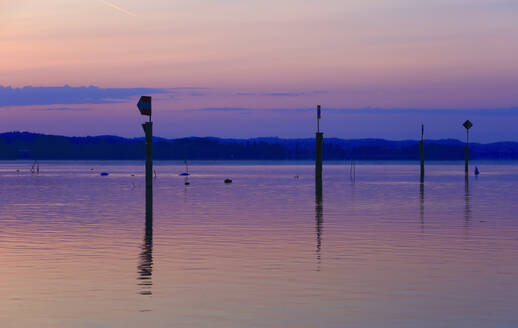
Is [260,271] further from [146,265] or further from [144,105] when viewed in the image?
[144,105]

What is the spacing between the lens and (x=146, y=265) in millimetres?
19844

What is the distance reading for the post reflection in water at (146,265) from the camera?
1648 centimetres

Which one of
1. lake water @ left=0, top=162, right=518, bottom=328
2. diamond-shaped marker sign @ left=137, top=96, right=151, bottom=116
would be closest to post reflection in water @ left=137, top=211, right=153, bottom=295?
lake water @ left=0, top=162, right=518, bottom=328

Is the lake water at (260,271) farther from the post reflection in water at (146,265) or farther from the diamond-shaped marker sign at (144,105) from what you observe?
the diamond-shaped marker sign at (144,105)

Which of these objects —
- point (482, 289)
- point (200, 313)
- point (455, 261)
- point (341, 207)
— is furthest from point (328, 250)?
point (341, 207)

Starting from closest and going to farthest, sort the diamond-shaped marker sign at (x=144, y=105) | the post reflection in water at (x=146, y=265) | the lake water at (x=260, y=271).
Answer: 1. the lake water at (x=260, y=271)
2. the post reflection in water at (x=146, y=265)
3. the diamond-shaped marker sign at (x=144, y=105)

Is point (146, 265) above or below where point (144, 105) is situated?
below

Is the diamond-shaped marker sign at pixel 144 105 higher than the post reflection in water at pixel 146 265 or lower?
higher

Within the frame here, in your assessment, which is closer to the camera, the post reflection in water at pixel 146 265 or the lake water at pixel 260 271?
the lake water at pixel 260 271

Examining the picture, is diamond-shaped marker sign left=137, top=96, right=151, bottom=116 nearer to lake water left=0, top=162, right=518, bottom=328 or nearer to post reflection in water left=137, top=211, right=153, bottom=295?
lake water left=0, top=162, right=518, bottom=328

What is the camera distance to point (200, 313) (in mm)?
13844

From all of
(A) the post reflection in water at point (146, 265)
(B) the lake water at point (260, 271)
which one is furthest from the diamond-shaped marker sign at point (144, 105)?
(A) the post reflection in water at point (146, 265)

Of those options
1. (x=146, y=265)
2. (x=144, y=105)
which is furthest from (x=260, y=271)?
(x=144, y=105)

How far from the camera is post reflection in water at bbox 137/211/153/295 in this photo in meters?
16.5
